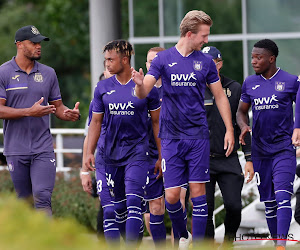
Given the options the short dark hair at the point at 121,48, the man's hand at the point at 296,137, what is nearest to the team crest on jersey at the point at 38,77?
the short dark hair at the point at 121,48

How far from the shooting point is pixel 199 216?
8320 mm

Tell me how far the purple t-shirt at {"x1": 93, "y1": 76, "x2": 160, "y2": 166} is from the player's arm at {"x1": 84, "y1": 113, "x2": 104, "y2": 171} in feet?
0.23

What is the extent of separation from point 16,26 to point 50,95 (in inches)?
1266

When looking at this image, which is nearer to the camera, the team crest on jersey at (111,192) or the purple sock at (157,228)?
the team crest on jersey at (111,192)

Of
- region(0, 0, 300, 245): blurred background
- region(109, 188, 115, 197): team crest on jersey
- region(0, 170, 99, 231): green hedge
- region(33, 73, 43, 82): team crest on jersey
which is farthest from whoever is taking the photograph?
region(0, 0, 300, 245): blurred background

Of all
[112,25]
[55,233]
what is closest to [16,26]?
[112,25]

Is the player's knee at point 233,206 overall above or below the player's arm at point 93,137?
below

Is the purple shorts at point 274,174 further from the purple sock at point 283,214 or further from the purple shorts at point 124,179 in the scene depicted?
the purple shorts at point 124,179

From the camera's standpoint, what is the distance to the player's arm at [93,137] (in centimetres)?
859

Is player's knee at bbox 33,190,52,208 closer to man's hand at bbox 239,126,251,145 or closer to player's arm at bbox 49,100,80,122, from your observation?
player's arm at bbox 49,100,80,122

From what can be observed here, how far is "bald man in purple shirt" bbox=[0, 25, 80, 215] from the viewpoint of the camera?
28.7 ft

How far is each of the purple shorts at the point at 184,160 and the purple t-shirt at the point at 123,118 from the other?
0.32 meters

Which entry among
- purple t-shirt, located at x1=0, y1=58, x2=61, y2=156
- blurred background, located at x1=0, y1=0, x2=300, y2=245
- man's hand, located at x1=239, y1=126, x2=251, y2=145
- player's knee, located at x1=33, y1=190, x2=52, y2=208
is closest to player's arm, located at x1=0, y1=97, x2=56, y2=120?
purple t-shirt, located at x1=0, y1=58, x2=61, y2=156

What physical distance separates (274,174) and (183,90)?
1.52 metres
